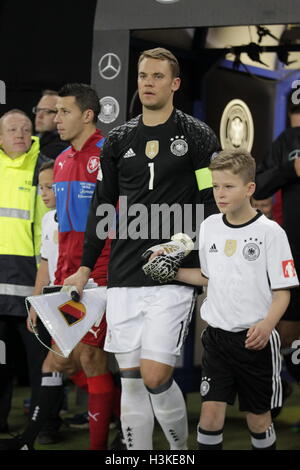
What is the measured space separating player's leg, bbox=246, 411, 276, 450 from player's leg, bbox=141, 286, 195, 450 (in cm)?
34

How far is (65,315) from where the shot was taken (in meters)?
4.50

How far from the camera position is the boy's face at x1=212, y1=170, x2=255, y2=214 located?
4105 millimetres

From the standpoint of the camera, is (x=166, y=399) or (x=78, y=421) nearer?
(x=166, y=399)

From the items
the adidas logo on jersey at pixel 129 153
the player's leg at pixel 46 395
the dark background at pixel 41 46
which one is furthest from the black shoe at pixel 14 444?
the dark background at pixel 41 46

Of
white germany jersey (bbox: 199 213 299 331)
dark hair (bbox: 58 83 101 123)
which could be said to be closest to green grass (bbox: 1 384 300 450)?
white germany jersey (bbox: 199 213 299 331)

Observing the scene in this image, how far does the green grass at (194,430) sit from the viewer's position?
5.41 meters

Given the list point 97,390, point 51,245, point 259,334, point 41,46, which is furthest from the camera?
point 41,46

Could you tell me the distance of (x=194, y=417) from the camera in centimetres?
634

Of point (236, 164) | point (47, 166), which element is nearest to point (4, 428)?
point (47, 166)

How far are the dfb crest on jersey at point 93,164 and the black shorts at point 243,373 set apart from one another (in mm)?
1217

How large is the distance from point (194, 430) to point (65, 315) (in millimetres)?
1711

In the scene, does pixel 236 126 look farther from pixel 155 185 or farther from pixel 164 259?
pixel 164 259

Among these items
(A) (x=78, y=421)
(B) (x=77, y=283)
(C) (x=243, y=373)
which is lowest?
(A) (x=78, y=421)

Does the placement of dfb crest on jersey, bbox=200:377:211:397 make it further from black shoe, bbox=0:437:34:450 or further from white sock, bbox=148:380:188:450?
black shoe, bbox=0:437:34:450
